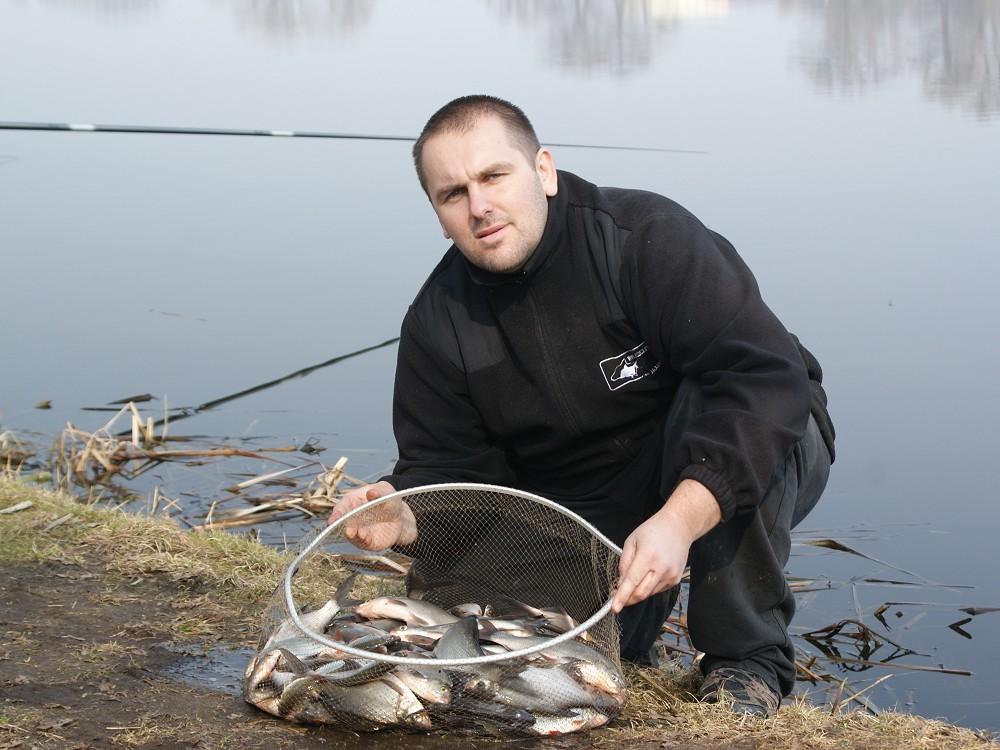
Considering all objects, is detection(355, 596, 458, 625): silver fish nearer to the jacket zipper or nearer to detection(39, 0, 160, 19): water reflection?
the jacket zipper

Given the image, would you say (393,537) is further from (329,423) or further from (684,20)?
(684,20)

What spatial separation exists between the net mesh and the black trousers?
0.23 meters

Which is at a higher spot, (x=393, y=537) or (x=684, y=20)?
(x=684, y=20)

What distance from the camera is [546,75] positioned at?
14219 mm

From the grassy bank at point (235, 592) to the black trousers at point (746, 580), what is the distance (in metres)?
0.18

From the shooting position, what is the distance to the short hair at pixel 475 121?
339cm

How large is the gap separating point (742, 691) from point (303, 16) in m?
15.2

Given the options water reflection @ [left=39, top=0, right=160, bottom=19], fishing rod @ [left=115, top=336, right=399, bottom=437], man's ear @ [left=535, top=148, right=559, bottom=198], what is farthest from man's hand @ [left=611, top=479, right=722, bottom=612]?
water reflection @ [left=39, top=0, right=160, bottom=19]

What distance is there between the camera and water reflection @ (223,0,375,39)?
→ 653 inches

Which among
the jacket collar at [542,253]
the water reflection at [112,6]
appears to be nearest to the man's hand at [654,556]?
the jacket collar at [542,253]

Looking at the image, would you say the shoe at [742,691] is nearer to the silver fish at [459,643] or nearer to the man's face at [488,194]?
the silver fish at [459,643]

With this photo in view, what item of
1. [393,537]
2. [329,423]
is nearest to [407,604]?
[393,537]

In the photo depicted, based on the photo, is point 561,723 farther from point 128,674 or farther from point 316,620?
point 128,674

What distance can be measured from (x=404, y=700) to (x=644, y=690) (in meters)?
0.79
